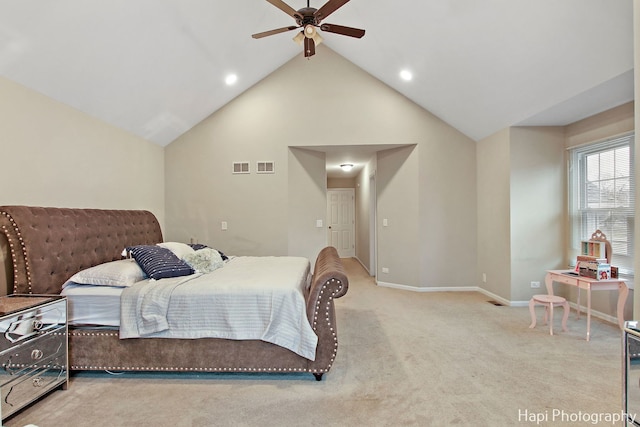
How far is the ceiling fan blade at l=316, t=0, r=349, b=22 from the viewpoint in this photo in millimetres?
2558

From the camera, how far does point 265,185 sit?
203 inches

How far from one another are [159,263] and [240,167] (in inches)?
100

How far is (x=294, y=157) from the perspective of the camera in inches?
206

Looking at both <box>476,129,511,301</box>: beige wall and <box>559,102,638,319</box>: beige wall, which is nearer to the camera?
<box>559,102,638,319</box>: beige wall

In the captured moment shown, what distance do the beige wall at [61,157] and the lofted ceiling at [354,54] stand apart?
15 centimetres

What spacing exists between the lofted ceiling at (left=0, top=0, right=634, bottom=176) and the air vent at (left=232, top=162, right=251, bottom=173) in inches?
35.5

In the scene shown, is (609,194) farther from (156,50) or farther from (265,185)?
(156,50)

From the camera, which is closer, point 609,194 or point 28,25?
point 28,25

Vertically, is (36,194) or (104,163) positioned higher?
(104,163)

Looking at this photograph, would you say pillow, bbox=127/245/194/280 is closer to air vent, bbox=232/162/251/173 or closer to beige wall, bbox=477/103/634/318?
air vent, bbox=232/162/251/173

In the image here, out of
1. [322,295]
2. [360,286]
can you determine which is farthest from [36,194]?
[360,286]

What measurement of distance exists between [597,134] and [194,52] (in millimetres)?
4720

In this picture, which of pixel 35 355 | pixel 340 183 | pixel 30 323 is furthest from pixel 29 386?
pixel 340 183

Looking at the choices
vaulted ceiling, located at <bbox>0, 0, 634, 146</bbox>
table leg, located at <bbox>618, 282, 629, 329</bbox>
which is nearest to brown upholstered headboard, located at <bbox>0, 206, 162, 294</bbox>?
vaulted ceiling, located at <bbox>0, 0, 634, 146</bbox>
